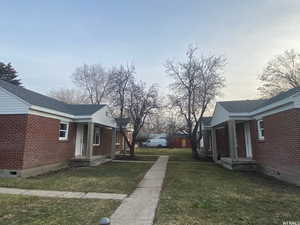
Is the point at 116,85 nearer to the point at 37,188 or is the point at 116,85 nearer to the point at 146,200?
the point at 37,188

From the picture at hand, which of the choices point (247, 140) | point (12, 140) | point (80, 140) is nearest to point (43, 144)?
point (12, 140)

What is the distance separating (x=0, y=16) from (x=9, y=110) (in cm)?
567

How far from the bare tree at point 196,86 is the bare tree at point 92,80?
62.1 feet

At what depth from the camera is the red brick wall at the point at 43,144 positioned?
8.55m

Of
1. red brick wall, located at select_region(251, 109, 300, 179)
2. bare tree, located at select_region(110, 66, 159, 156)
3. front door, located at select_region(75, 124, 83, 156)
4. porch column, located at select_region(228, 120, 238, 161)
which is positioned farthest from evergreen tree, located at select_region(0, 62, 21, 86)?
red brick wall, located at select_region(251, 109, 300, 179)

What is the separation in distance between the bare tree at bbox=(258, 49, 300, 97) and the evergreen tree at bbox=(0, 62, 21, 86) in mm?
39498

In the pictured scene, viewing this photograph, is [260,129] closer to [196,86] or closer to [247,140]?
[247,140]

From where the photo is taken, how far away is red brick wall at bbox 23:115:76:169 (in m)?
8.55

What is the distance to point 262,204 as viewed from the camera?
4.80 m

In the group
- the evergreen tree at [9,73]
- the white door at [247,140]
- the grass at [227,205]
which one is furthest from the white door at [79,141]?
the evergreen tree at [9,73]

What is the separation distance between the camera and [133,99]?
1730 cm

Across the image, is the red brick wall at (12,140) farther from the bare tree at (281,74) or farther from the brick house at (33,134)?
the bare tree at (281,74)

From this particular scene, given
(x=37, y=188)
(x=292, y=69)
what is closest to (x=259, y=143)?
(x=37, y=188)

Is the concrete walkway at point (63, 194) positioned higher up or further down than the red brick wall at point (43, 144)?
further down
